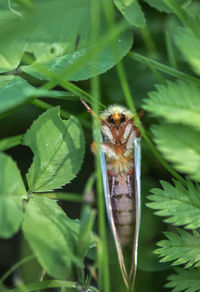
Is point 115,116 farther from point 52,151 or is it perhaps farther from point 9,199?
point 9,199

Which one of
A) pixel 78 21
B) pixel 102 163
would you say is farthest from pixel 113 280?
pixel 78 21

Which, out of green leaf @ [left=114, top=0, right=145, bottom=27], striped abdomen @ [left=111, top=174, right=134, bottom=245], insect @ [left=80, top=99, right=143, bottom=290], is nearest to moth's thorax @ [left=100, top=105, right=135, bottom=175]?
insect @ [left=80, top=99, right=143, bottom=290]

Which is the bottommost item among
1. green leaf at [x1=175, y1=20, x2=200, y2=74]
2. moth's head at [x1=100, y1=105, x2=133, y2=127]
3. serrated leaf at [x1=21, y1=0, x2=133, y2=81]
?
moth's head at [x1=100, y1=105, x2=133, y2=127]

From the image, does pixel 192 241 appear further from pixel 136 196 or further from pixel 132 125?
pixel 132 125

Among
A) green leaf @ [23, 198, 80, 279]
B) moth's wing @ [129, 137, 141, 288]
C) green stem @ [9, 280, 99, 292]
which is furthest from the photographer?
moth's wing @ [129, 137, 141, 288]

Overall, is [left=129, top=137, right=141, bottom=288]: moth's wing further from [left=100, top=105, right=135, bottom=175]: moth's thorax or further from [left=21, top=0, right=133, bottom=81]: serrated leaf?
[left=21, top=0, right=133, bottom=81]: serrated leaf

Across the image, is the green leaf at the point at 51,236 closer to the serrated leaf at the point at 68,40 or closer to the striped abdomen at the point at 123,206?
the striped abdomen at the point at 123,206
